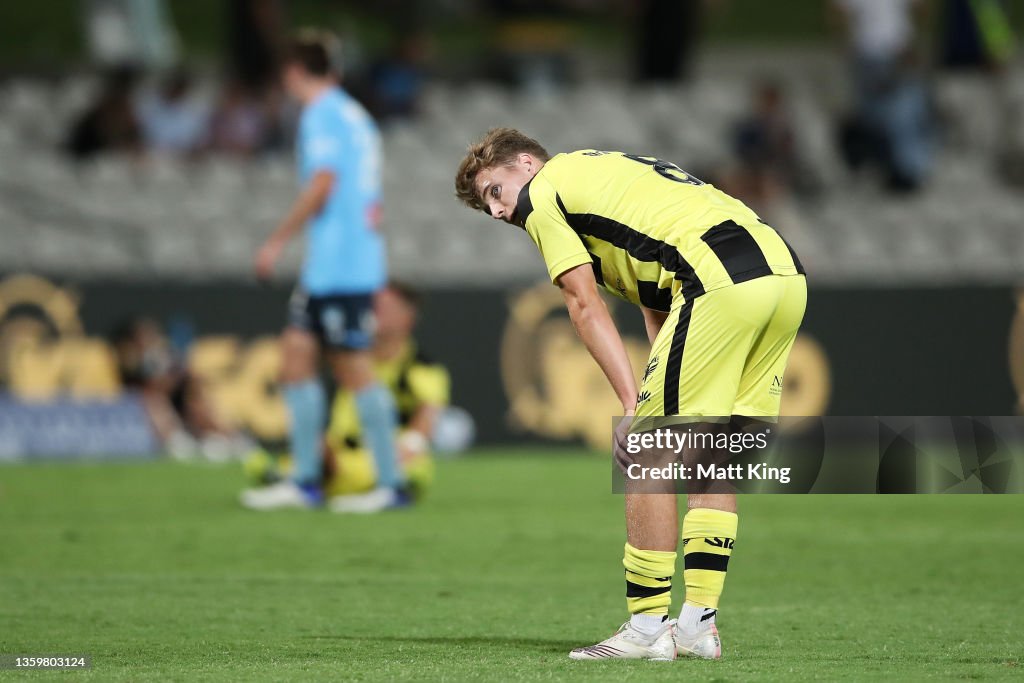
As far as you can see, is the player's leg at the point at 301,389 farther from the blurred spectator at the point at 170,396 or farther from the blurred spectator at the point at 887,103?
the blurred spectator at the point at 887,103

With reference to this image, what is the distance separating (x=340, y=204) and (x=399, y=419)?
1887 millimetres

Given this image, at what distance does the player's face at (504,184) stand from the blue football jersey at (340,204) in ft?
13.5

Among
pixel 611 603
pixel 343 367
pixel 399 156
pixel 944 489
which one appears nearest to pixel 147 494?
pixel 343 367

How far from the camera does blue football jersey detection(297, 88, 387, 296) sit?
30.0 feet

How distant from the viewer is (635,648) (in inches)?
190

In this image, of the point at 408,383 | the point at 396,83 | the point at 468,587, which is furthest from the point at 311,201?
the point at 396,83

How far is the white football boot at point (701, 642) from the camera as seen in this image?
4.85m

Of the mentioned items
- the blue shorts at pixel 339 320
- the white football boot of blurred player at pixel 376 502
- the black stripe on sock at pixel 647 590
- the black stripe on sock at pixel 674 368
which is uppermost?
the blue shorts at pixel 339 320

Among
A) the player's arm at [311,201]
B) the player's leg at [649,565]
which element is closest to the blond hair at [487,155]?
the player's leg at [649,565]

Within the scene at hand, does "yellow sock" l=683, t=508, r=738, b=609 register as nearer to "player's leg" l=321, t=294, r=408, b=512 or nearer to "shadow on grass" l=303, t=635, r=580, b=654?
"shadow on grass" l=303, t=635, r=580, b=654

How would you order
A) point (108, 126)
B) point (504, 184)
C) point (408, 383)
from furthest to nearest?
point (108, 126)
point (408, 383)
point (504, 184)

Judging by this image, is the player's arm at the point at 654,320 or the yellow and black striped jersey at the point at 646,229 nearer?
the yellow and black striped jersey at the point at 646,229

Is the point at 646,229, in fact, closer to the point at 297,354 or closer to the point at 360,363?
the point at 360,363

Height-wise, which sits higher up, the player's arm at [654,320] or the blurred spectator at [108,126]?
the blurred spectator at [108,126]
